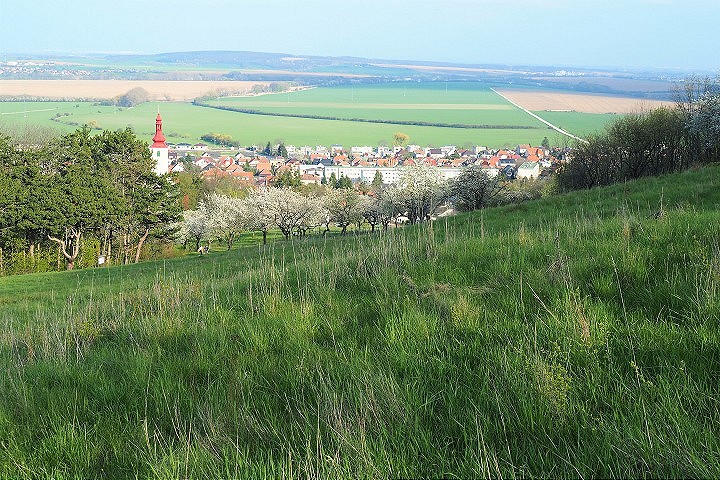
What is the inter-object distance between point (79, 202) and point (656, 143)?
4276cm

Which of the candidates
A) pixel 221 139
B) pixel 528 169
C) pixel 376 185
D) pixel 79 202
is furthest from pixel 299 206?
pixel 221 139

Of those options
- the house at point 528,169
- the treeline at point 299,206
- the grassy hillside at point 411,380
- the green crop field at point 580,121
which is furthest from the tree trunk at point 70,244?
the green crop field at point 580,121

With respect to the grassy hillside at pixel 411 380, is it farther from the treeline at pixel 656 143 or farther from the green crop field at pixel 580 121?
the green crop field at pixel 580 121

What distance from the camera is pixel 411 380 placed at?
373 cm

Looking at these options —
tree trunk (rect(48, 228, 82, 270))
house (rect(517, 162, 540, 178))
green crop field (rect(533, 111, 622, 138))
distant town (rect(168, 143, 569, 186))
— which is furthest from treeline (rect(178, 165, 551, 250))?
green crop field (rect(533, 111, 622, 138))

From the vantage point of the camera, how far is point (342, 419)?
128 inches

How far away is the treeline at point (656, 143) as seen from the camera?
1474 inches

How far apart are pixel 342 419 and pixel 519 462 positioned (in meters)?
1.04

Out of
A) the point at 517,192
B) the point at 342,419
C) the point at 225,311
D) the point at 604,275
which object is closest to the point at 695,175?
the point at 604,275

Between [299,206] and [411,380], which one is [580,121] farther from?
[411,380]

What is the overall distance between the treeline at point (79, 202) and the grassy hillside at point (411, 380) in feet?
119

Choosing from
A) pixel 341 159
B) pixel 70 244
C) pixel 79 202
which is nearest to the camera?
pixel 79 202

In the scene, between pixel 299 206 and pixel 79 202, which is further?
pixel 299 206

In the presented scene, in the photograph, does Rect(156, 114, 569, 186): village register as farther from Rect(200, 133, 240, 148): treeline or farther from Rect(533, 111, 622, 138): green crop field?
Rect(533, 111, 622, 138): green crop field
